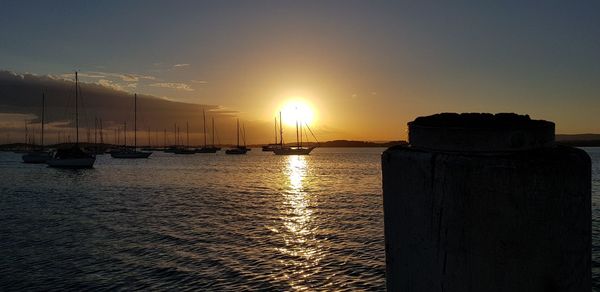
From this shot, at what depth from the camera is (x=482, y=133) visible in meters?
1.38

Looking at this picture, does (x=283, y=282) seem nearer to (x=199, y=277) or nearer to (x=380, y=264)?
(x=199, y=277)

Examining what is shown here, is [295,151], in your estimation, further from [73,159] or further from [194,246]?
[194,246]

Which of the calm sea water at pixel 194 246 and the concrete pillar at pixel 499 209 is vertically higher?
the concrete pillar at pixel 499 209

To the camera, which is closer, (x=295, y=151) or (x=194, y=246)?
(x=194, y=246)

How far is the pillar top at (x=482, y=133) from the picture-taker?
1.37 m

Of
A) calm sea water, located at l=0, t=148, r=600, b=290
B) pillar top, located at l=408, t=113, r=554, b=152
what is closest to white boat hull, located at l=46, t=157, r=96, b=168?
calm sea water, located at l=0, t=148, r=600, b=290

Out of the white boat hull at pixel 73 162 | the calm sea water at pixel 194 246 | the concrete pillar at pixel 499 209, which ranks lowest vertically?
the calm sea water at pixel 194 246

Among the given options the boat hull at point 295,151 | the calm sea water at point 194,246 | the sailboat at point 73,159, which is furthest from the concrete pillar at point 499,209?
the boat hull at point 295,151

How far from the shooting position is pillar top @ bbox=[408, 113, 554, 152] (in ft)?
4.49

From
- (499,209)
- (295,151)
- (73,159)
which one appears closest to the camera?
(499,209)

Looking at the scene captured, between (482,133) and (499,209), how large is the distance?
0.25 meters

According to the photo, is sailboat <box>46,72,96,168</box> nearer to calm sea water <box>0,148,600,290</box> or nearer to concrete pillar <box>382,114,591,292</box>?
calm sea water <box>0,148,600,290</box>

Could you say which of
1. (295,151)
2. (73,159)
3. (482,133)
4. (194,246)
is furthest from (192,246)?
(295,151)

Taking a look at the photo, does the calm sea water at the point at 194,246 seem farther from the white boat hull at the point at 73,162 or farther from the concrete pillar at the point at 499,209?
the white boat hull at the point at 73,162
